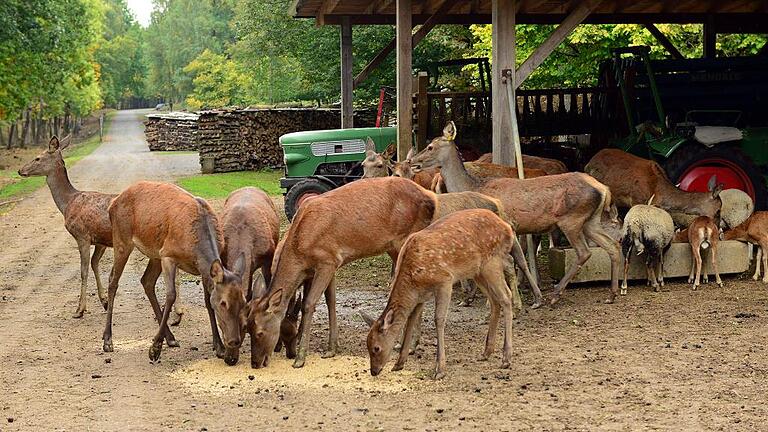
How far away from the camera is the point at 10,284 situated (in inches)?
515

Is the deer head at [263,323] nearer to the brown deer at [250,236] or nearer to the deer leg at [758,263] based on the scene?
the brown deer at [250,236]

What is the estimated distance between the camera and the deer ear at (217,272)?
8.04 metres

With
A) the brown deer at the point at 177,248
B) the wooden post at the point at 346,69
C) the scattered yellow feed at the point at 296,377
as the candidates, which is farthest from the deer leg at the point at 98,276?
the wooden post at the point at 346,69

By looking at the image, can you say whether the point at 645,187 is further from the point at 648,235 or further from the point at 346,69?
the point at 346,69

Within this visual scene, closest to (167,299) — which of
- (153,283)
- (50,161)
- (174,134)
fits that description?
(153,283)

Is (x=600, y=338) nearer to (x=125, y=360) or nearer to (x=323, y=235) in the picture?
(x=323, y=235)

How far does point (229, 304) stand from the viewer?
8.10 metres

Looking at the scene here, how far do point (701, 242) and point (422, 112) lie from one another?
4.86m

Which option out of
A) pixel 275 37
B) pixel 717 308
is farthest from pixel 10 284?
pixel 275 37

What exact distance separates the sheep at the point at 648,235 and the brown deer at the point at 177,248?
4910 millimetres

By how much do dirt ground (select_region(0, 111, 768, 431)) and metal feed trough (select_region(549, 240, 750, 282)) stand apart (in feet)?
0.58

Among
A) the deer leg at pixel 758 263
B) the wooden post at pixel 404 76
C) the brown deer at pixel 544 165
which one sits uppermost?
the wooden post at pixel 404 76

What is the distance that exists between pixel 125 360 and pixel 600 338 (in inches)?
167

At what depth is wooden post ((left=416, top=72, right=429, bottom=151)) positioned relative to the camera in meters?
14.9
